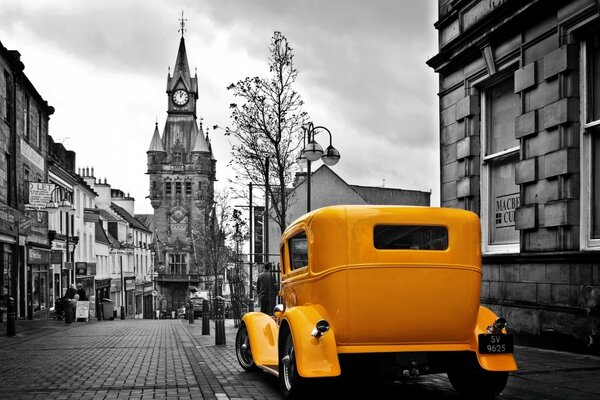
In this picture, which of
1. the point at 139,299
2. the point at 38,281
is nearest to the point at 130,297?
the point at 139,299

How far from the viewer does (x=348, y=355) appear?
7.06 m

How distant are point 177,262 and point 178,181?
15966 millimetres

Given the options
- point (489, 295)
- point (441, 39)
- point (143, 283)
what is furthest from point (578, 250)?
point (143, 283)

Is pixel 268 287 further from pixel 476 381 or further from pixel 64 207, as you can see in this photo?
pixel 64 207

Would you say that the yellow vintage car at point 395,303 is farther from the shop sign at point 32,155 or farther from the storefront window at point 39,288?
the storefront window at point 39,288

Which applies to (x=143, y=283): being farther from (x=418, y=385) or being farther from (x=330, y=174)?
(x=418, y=385)

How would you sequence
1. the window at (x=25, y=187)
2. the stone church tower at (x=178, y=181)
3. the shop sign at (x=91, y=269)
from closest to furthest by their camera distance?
1. the window at (x=25, y=187)
2. the shop sign at (x=91, y=269)
3. the stone church tower at (x=178, y=181)

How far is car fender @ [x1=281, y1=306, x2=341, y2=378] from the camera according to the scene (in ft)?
22.0

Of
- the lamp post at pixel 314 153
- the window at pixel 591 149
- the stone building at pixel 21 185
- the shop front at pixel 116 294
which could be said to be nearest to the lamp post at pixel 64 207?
the stone building at pixel 21 185

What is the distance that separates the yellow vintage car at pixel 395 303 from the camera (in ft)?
22.8

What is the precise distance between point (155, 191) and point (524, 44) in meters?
114

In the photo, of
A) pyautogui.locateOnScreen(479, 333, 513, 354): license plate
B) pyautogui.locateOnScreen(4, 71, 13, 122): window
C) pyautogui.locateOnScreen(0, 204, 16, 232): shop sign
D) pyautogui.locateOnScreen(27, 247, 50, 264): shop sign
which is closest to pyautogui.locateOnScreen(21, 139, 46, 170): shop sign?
pyautogui.locateOnScreen(4, 71, 13, 122): window

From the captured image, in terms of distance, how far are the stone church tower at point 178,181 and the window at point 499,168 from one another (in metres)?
96.2

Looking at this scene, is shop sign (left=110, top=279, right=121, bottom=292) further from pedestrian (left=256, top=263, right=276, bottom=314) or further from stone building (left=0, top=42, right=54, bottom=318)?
pedestrian (left=256, top=263, right=276, bottom=314)
